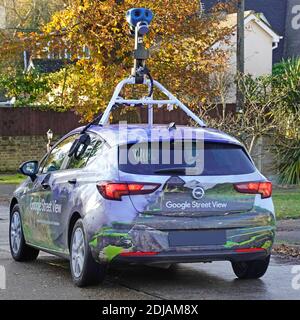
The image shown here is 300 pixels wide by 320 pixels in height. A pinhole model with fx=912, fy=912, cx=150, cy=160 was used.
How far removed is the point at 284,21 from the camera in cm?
4653

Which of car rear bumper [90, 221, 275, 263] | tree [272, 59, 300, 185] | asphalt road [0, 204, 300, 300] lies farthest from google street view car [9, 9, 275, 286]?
tree [272, 59, 300, 185]

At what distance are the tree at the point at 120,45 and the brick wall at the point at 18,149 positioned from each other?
9.65 metres

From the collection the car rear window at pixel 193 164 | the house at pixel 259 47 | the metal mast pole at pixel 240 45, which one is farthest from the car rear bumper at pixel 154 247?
the house at pixel 259 47

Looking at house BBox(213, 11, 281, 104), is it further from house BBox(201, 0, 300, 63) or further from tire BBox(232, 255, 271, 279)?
tire BBox(232, 255, 271, 279)

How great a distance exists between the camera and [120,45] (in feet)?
70.2

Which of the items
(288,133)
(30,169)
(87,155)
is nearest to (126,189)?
(87,155)

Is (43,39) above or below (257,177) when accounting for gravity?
above

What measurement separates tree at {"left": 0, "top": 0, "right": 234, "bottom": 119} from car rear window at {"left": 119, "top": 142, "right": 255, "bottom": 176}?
40.3ft

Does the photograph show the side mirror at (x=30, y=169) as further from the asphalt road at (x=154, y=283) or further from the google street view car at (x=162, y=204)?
the google street view car at (x=162, y=204)

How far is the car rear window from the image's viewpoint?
8.71m

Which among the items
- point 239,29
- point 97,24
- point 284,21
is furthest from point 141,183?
point 284,21

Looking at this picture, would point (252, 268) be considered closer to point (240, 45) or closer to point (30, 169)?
point (30, 169)
